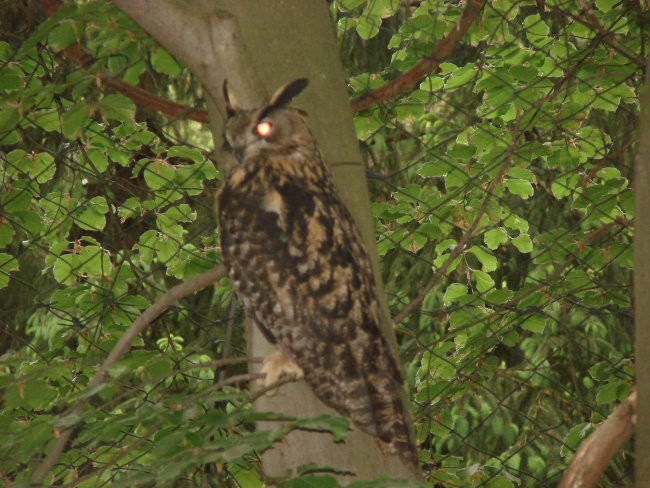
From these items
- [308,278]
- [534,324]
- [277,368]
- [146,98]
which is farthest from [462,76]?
[277,368]

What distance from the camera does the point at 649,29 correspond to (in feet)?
7.65

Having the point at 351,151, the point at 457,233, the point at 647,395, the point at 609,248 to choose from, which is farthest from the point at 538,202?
the point at 647,395

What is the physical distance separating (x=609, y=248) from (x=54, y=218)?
176 centimetres

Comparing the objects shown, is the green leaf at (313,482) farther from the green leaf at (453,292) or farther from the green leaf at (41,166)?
the green leaf at (41,166)

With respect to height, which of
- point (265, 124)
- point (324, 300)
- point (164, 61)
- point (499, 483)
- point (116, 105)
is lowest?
point (499, 483)

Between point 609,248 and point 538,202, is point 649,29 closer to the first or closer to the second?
point 609,248

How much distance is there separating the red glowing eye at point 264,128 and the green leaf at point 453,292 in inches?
45.7

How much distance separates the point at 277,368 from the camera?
1472mm

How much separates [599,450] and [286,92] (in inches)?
30.4

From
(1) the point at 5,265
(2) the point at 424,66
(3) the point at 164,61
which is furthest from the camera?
(1) the point at 5,265

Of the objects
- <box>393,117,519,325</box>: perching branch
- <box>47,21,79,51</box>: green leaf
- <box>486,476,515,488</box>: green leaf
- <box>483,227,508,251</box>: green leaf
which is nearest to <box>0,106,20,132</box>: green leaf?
<box>47,21,79,51</box>: green leaf

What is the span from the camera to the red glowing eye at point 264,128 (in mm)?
1464

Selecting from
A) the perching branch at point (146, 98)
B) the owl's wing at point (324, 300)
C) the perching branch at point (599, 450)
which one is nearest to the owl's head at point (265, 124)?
the owl's wing at point (324, 300)

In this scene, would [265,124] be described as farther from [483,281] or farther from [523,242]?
[523,242]
